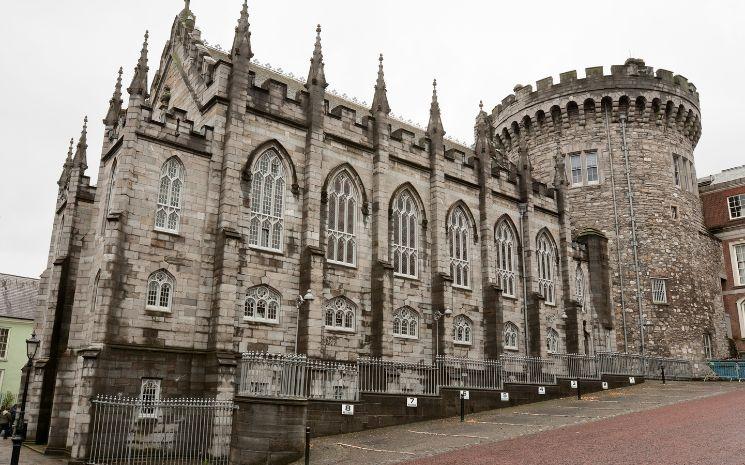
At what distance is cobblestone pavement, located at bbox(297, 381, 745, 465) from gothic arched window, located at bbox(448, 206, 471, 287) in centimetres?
785

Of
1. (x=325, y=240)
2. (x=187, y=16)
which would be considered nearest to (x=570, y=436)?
(x=325, y=240)

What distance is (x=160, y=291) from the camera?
22.1m

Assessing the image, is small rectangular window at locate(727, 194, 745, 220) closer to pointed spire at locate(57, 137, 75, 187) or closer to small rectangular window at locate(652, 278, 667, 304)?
small rectangular window at locate(652, 278, 667, 304)

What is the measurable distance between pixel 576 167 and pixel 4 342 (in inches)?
1756

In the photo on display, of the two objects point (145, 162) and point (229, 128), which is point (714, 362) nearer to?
point (229, 128)

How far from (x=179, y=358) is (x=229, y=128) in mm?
8719

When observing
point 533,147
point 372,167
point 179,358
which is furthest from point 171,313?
point 533,147

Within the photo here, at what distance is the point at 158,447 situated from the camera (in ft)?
66.7

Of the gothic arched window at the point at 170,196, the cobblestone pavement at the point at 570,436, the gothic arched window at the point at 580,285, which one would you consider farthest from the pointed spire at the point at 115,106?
the gothic arched window at the point at 580,285

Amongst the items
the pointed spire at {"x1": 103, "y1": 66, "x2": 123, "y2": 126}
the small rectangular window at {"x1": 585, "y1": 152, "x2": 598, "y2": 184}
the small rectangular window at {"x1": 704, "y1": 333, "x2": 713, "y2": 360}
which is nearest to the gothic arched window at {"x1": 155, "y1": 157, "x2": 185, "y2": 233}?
the pointed spire at {"x1": 103, "y1": 66, "x2": 123, "y2": 126}

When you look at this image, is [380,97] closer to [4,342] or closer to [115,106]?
[115,106]

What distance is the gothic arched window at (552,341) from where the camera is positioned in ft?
119

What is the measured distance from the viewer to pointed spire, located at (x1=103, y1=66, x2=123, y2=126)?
27000 millimetres

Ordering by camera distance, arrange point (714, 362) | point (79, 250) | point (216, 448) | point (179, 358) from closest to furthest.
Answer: point (216, 448) → point (179, 358) → point (79, 250) → point (714, 362)
